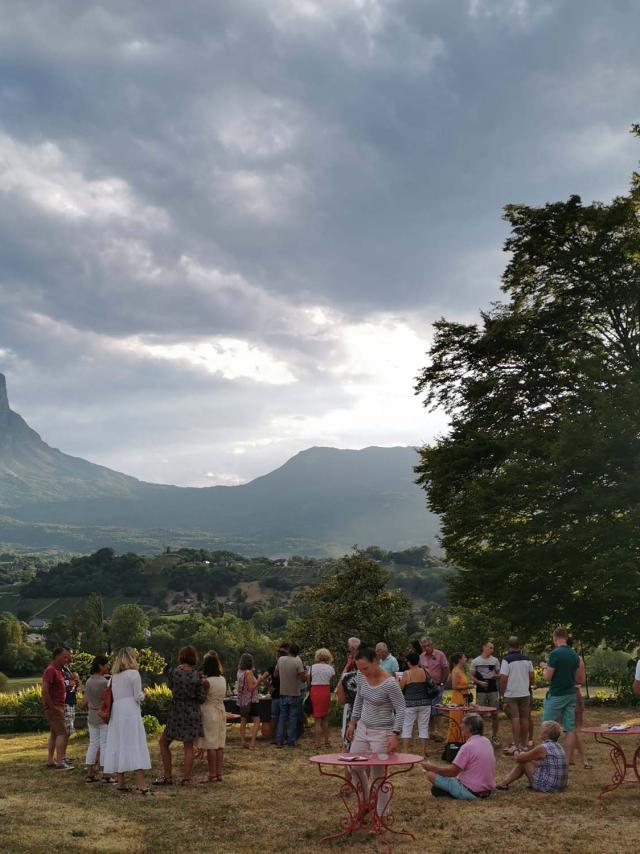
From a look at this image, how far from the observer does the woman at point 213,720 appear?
10938mm

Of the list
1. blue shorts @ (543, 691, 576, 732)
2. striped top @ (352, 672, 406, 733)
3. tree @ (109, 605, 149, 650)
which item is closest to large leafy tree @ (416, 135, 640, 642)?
blue shorts @ (543, 691, 576, 732)

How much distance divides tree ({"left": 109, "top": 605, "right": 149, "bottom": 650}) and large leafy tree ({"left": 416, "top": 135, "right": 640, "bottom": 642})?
7618 centimetres

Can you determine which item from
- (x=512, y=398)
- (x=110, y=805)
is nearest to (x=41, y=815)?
(x=110, y=805)

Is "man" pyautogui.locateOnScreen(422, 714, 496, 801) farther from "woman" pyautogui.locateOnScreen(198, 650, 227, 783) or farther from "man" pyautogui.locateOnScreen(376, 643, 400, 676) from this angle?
"woman" pyautogui.locateOnScreen(198, 650, 227, 783)

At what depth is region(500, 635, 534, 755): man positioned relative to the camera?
12.6 m

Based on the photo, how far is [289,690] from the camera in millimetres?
13945

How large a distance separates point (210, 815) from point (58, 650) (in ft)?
13.7

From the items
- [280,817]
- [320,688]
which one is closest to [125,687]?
[280,817]

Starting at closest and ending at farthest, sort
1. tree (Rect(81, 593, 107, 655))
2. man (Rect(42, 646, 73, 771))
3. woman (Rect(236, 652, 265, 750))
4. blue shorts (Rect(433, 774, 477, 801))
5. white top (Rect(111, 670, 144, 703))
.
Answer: blue shorts (Rect(433, 774, 477, 801)), white top (Rect(111, 670, 144, 703)), man (Rect(42, 646, 73, 771)), woman (Rect(236, 652, 265, 750)), tree (Rect(81, 593, 107, 655))

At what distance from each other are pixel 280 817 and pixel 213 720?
97.8 inches

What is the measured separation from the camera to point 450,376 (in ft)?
74.6

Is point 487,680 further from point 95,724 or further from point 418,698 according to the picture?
point 95,724

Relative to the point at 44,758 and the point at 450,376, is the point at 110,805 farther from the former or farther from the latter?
the point at 450,376

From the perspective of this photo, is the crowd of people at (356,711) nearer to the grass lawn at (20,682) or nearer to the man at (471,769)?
the man at (471,769)
